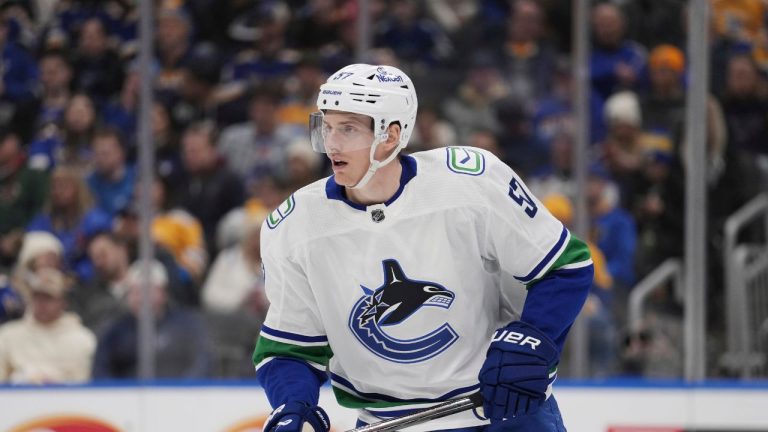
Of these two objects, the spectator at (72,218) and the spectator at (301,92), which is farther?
the spectator at (301,92)

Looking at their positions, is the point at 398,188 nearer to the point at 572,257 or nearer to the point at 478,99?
the point at 572,257

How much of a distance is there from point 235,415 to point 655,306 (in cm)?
176

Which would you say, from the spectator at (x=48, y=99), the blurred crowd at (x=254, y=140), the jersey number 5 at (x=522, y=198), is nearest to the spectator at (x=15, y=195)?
the blurred crowd at (x=254, y=140)

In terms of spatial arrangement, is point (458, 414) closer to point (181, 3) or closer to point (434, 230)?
point (434, 230)

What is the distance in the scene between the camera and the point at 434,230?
2504 mm

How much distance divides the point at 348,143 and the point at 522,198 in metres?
0.38

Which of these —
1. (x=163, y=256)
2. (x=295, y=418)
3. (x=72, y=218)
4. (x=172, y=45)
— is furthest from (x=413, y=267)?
(x=172, y=45)

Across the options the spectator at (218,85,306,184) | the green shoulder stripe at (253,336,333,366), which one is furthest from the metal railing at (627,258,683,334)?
the green shoulder stripe at (253,336,333,366)

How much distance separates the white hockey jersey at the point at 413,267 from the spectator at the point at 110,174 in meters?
2.77

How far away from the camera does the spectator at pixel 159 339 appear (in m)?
4.70

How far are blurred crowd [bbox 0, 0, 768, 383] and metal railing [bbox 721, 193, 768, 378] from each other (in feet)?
0.26

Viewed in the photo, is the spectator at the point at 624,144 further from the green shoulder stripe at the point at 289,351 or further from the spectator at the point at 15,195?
the green shoulder stripe at the point at 289,351

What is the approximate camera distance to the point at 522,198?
2.54 meters

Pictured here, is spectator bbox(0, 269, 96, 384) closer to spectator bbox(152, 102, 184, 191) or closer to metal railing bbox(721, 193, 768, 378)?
spectator bbox(152, 102, 184, 191)
